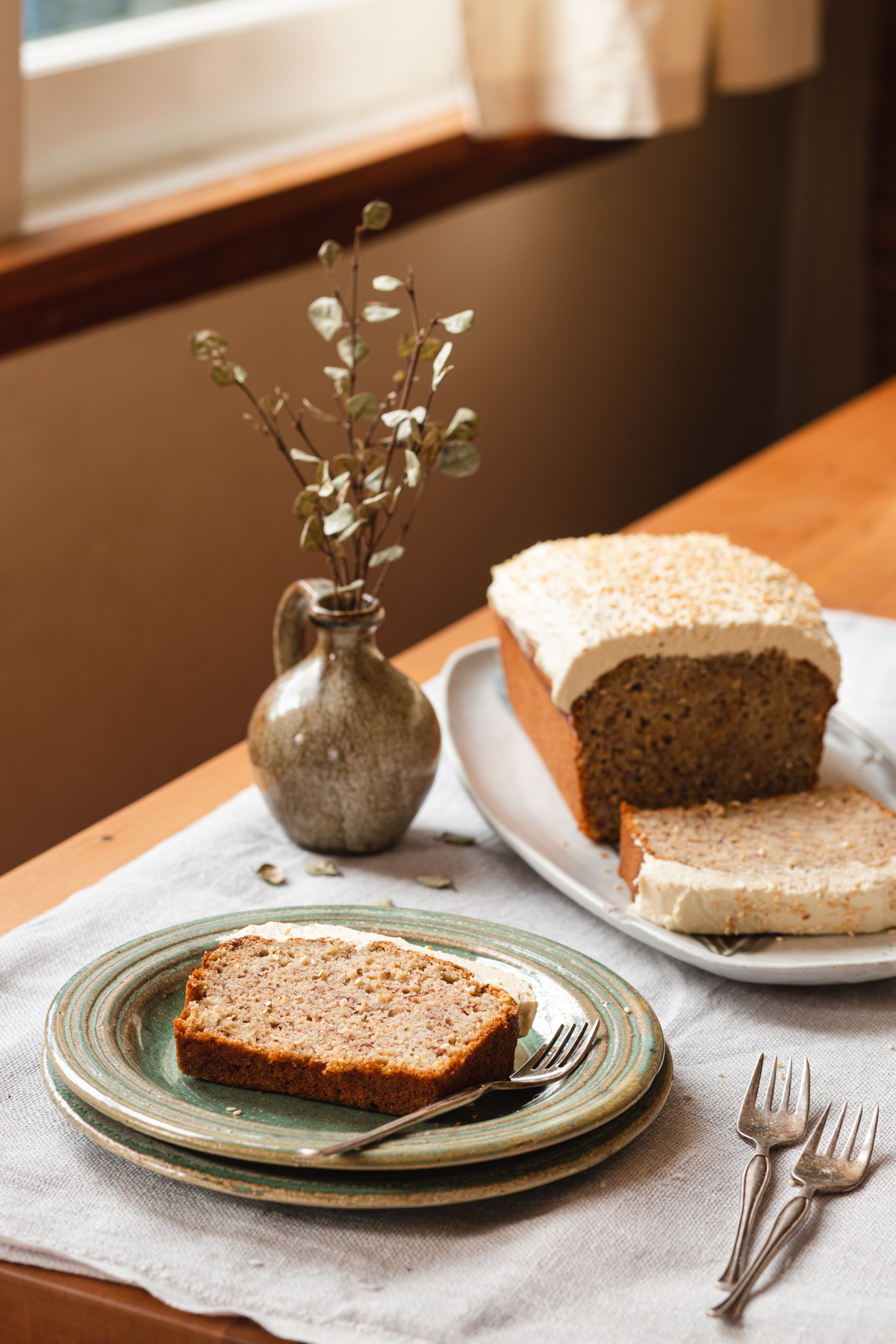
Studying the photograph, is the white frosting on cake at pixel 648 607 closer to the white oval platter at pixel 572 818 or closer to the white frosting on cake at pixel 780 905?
the white oval platter at pixel 572 818

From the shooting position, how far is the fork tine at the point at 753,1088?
79 centimetres

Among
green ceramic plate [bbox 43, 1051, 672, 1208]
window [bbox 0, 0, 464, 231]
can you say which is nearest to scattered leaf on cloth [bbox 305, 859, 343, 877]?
green ceramic plate [bbox 43, 1051, 672, 1208]

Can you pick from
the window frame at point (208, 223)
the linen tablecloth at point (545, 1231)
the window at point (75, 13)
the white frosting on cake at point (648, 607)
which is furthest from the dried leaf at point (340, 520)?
the window at point (75, 13)

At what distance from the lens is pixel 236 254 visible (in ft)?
6.61

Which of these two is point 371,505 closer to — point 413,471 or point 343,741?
point 413,471

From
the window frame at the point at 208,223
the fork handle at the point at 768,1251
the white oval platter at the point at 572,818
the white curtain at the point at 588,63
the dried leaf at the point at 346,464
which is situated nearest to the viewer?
the fork handle at the point at 768,1251

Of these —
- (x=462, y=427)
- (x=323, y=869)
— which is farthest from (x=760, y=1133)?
(x=462, y=427)

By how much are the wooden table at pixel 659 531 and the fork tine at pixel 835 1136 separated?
1.00 feet

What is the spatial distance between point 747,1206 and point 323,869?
1.46ft

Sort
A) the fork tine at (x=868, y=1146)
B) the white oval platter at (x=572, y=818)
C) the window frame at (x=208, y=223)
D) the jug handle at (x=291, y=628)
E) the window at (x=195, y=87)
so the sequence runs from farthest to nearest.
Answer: the window at (x=195, y=87)
the window frame at (x=208, y=223)
the jug handle at (x=291, y=628)
the white oval platter at (x=572, y=818)
the fork tine at (x=868, y=1146)

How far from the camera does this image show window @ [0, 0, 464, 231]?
6.29 ft

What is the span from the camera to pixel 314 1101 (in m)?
0.76

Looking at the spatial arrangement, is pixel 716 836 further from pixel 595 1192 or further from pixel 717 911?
pixel 595 1192

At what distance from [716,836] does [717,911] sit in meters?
0.09
